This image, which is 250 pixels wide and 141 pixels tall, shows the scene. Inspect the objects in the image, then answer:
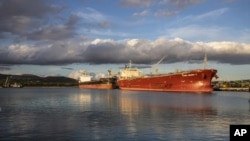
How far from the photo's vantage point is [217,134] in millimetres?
31094

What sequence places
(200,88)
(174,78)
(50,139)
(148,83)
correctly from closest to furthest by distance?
(50,139), (200,88), (174,78), (148,83)

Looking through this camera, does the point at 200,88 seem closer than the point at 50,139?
No

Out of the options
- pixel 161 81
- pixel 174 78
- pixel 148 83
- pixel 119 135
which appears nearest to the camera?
pixel 119 135

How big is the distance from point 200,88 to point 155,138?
90.6 metres

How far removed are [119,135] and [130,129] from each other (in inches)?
130

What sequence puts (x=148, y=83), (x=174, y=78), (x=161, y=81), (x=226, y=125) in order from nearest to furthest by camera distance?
(x=226, y=125)
(x=174, y=78)
(x=161, y=81)
(x=148, y=83)

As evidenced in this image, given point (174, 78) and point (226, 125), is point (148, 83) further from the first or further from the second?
point (226, 125)

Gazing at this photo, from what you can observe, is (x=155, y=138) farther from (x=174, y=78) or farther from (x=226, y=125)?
(x=174, y=78)

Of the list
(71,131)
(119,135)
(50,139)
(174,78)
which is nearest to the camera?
(50,139)

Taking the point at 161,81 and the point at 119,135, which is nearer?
the point at 119,135

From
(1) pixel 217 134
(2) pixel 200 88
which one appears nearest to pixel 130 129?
(1) pixel 217 134

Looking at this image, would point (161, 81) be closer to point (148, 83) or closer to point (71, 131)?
point (148, 83)

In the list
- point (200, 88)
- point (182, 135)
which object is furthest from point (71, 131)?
point (200, 88)

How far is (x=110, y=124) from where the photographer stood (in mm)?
37188
